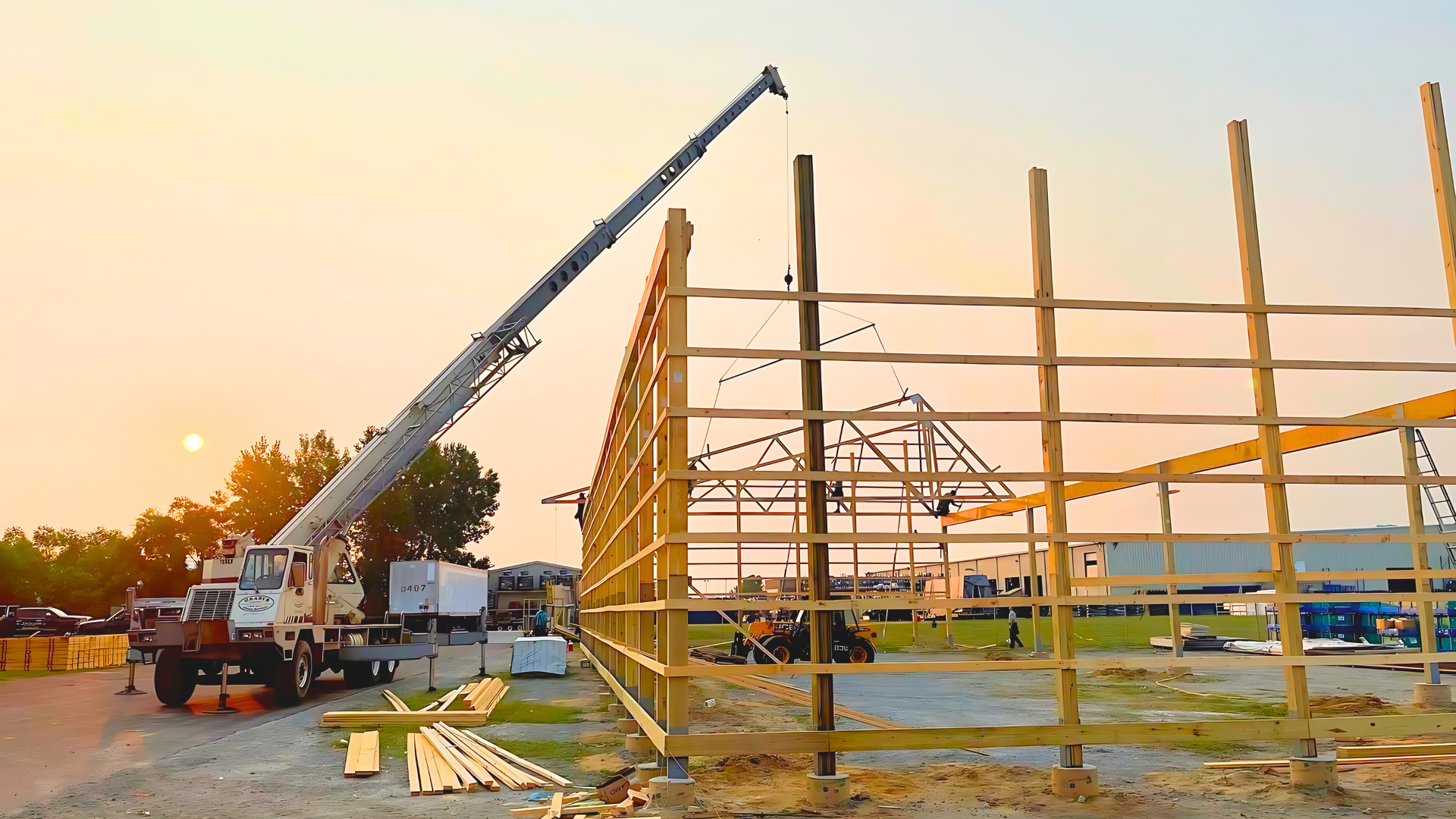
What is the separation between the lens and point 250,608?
16922mm

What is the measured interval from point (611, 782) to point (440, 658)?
25.7 m

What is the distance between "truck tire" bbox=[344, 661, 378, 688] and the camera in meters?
19.8

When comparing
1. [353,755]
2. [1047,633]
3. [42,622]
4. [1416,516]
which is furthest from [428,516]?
[1416,516]

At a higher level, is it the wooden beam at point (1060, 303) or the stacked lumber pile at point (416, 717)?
the wooden beam at point (1060, 303)

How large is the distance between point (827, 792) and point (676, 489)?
203cm

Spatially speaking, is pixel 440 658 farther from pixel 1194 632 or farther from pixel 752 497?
pixel 1194 632

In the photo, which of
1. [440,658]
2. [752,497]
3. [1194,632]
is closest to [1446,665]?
[1194,632]

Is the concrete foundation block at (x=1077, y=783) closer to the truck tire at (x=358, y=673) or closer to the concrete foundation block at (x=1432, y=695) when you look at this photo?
the concrete foundation block at (x=1432, y=695)

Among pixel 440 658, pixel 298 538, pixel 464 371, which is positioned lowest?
pixel 440 658

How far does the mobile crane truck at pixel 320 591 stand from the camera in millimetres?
16266

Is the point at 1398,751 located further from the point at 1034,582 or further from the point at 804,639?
the point at 804,639

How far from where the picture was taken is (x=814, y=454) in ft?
21.4

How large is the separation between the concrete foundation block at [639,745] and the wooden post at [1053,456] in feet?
12.1

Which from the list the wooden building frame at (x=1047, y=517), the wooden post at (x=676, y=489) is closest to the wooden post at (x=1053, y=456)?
the wooden building frame at (x=1047, y=517)
